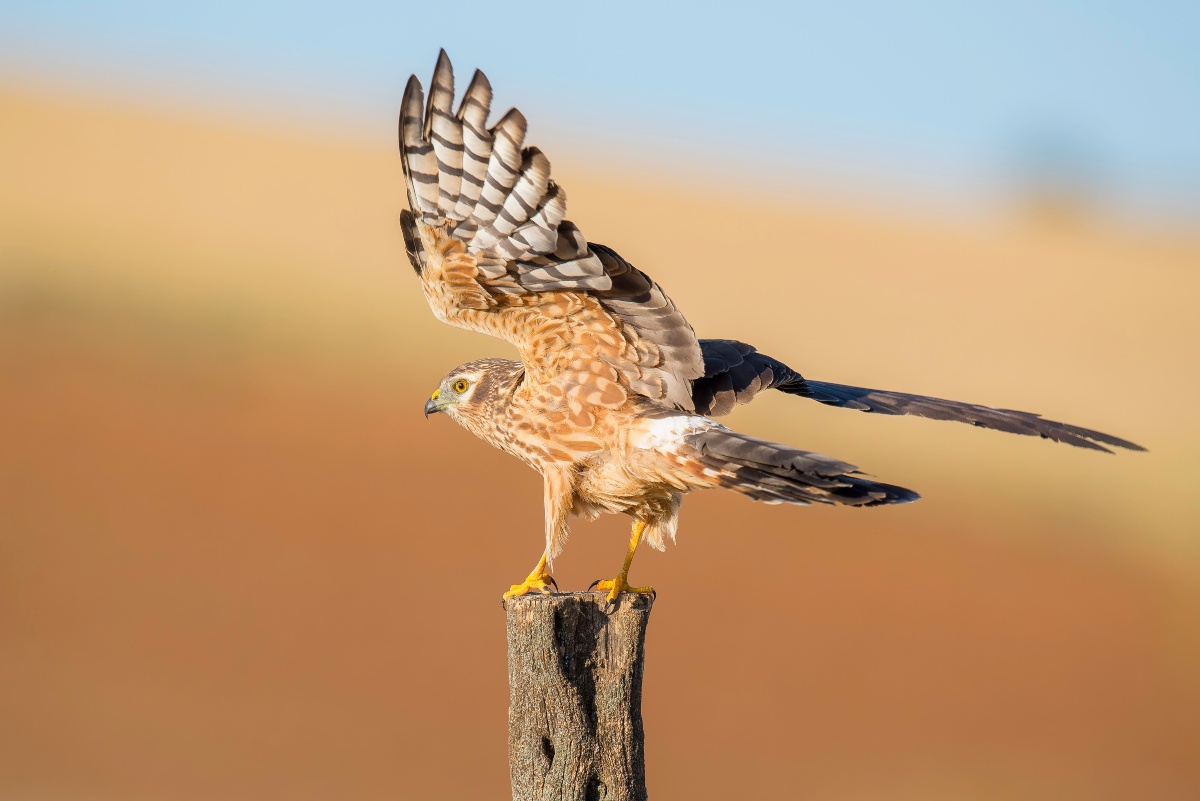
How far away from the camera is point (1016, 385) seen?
26.3 metres

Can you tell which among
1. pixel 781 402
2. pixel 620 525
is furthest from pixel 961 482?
pixel 620 525

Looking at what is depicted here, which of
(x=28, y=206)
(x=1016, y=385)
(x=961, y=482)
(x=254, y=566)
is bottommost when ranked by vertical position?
(x=254, y=566)

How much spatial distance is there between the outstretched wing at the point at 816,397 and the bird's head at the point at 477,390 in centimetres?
96

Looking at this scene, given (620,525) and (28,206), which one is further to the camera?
(28,206)

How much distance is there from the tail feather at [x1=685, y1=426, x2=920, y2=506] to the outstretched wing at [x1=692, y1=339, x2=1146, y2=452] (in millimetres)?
396

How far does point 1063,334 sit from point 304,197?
20.3m

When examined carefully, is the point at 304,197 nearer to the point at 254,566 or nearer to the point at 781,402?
the point at 781,402

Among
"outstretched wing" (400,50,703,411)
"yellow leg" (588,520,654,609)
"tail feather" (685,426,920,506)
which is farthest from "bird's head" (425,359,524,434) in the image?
"tail feather" (685,426,920,506)

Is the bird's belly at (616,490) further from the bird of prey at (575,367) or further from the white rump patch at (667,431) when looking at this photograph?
the white rump patch at (667,431)

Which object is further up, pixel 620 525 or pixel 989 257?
pixel 989 257

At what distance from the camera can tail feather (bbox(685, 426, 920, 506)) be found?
4398 millimetres

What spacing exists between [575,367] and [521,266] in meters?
0.72

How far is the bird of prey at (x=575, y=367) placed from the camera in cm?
462

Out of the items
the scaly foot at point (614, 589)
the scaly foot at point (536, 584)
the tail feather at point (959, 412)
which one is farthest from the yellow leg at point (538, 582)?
the tail feather at point (959, 412)
